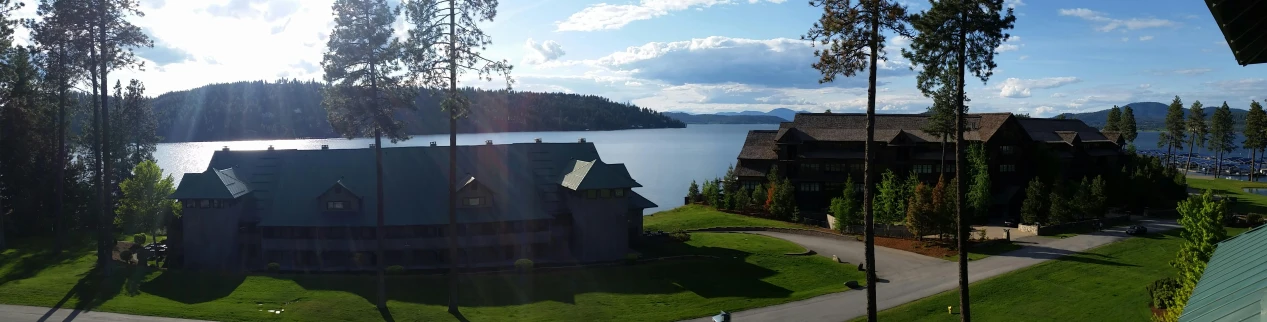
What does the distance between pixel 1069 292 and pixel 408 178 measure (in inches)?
1508

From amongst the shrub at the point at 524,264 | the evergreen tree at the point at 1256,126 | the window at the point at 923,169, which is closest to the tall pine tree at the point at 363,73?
the shrub at the point at 524,264

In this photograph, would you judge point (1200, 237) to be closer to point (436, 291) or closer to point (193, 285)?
point (436, 291)

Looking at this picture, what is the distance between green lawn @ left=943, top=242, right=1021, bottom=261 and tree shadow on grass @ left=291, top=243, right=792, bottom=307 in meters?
14.5

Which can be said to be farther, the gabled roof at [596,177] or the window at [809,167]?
the window at [809,167]

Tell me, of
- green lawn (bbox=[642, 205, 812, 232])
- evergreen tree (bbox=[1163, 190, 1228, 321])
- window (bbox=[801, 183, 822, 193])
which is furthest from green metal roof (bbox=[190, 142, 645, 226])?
window (bbox=[801, 183, 822, 193])

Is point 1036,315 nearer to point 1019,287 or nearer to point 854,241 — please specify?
point 1019,287

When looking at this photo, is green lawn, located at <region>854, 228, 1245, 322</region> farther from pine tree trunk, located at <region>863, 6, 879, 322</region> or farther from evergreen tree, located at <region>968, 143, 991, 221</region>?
evergreen tree, located at <region>968, 143, 991, 221</region>

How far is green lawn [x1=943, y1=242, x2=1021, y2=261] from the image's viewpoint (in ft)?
150

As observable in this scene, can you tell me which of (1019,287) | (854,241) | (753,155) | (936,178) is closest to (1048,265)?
(1019,287)

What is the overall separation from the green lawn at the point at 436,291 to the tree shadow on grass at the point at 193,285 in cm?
5

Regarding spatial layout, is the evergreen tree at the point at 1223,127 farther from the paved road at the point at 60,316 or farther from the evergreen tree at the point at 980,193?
the paved road at the point at 60,316

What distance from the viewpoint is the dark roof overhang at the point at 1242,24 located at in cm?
815

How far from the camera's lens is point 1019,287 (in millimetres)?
37188

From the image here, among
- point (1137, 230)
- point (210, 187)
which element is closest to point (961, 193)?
point (1137, 230)
